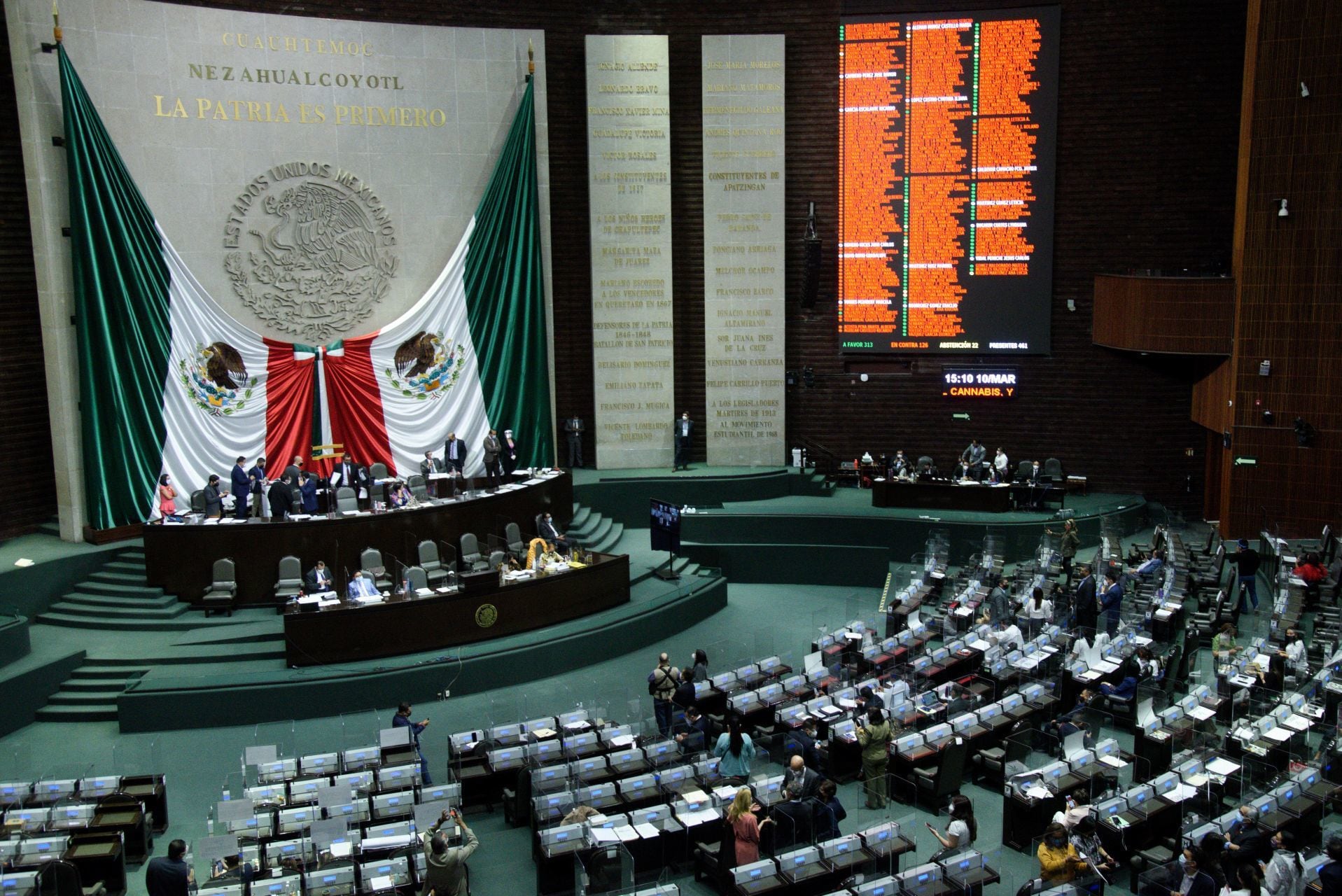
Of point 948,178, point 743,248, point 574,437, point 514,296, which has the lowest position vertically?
point 574,437

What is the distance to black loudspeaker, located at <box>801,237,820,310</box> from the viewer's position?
2355cm

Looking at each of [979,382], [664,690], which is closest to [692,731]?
[664,690]

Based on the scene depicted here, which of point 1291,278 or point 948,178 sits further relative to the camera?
point 948,178

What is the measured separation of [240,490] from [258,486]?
1.55ft

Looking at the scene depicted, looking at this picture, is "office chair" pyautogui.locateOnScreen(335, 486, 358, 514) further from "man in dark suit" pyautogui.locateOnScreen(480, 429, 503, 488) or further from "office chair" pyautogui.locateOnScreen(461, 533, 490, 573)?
"man in dark suit" pyautogui.locateOnScreen(480, 429, 503, 488)

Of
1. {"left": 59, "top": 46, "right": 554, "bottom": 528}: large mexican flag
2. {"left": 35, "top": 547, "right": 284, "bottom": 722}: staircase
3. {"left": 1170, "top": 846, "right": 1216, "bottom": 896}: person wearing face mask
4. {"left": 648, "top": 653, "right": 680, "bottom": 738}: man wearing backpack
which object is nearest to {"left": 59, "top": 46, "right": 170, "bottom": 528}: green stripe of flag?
{"left": 59, "top": 46, "right": 554, "bottom": 528}: large mexican flag

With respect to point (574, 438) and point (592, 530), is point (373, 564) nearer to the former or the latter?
point (592, 530)

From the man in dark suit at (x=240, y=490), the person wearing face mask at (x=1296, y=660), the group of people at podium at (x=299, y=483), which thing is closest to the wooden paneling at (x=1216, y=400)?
the person wearing face mask at (x=1296, y=660)

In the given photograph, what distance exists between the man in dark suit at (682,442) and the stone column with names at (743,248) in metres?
0.75

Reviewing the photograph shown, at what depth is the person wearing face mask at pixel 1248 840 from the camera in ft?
33.3

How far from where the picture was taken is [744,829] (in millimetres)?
10656

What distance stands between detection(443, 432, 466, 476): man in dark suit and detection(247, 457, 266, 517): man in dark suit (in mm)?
3489

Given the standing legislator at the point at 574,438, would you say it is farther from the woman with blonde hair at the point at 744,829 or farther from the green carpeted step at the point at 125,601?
the woman with blonde hair at the point at 744,829

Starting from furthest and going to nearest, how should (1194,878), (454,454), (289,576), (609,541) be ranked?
(454,454) < (609,541) < (289,576) < (1194,878)
